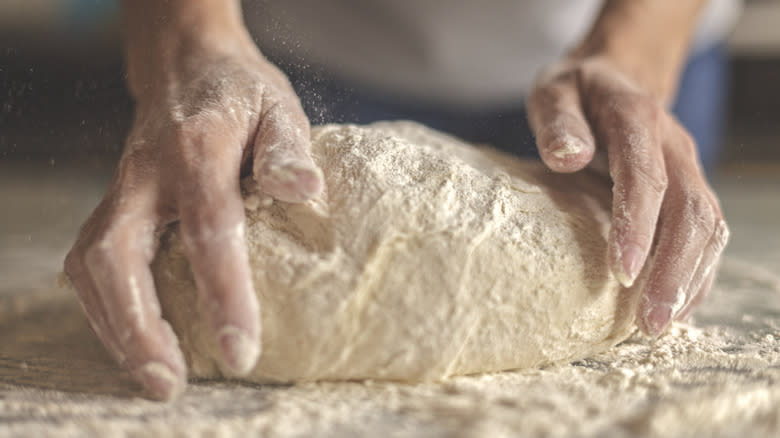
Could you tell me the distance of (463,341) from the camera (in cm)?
92

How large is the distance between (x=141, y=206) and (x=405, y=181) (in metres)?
0.39

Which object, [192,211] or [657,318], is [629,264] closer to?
[657,318]

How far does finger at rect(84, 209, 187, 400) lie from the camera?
836 mm

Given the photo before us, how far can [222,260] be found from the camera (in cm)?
85

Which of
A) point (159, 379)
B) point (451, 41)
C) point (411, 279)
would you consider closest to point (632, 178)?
point (411, 279)

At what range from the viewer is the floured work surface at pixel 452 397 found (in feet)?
2.47

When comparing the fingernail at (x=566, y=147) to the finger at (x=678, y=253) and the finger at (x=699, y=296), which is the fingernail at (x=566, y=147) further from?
the finger at (x=699, y=296)

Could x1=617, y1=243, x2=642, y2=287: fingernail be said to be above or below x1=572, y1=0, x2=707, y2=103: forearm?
below

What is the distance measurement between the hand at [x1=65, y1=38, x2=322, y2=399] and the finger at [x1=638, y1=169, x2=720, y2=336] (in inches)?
22.1

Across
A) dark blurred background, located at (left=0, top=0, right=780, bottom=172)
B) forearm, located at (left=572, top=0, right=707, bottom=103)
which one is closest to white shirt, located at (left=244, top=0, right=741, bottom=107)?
forearm, located at (left=572, top=0, right=707, bottom=103)

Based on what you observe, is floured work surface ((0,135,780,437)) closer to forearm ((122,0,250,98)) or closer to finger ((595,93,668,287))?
finger ((595,93,668,287))

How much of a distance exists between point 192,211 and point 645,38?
1.21 metres

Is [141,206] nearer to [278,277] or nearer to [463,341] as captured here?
[278,277]

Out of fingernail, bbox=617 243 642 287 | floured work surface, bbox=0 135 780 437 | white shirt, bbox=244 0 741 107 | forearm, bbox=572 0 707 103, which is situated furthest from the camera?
white shirt, bbox=244 0 741 107
